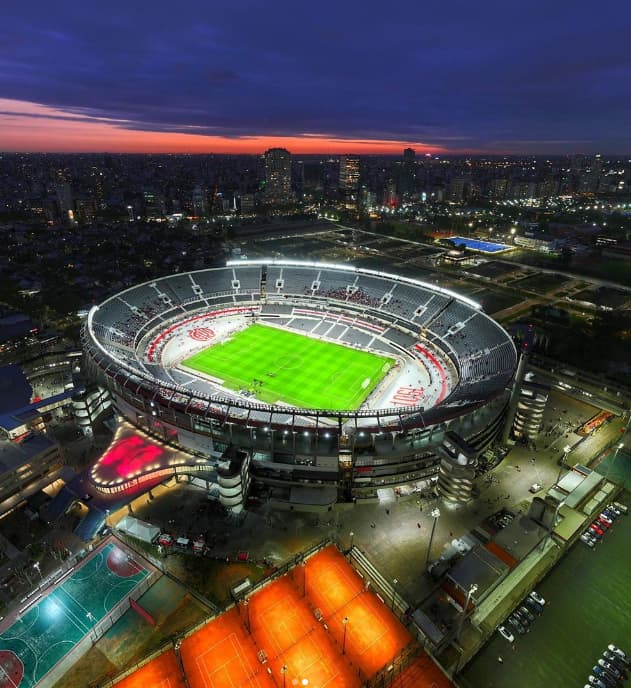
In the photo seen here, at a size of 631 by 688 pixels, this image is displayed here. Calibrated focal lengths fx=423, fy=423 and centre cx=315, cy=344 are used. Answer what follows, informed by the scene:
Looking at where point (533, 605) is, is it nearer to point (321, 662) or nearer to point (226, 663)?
point (321, 662)

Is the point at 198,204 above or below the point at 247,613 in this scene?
below

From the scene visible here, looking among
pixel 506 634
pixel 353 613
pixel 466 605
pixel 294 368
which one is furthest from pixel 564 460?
pixel 294 368

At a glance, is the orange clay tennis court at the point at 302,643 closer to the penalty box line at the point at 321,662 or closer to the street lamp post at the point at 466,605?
the penalty box line at the point at 321,662

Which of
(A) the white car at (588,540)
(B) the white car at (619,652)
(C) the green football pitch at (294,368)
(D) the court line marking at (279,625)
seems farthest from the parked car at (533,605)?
(C) the green football pitch at (294,368)

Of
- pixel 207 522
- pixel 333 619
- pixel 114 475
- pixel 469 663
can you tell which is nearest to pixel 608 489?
pixel 469 663

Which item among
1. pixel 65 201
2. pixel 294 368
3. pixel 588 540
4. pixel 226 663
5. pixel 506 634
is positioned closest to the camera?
pixel 226 663

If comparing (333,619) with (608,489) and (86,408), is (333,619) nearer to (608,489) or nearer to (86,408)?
(608,489)

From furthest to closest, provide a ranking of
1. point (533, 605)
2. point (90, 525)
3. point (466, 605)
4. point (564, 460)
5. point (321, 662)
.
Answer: point (564, 460) < point (90, 525) < point (533, 605) < point (466, 605) < point (321, 662)
